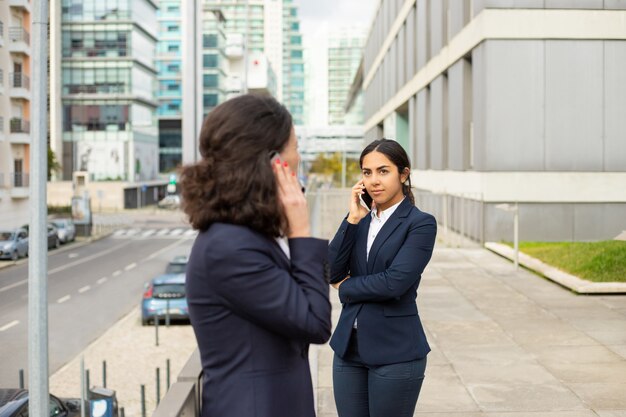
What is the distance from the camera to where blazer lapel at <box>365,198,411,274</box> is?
3.62 m

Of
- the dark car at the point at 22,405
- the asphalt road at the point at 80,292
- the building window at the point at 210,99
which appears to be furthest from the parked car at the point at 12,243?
the building window at the point at 210,99

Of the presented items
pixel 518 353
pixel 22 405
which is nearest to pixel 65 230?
pixel 22 405

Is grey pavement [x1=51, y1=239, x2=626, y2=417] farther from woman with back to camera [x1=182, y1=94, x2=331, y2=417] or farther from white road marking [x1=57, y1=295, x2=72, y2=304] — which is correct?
white road marking [x1=57, y1=295, x2=72, y2=304]

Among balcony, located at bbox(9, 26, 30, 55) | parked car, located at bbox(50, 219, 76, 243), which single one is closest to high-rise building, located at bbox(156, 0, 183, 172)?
parked car, located at bbox(50, 219, 76, 243)

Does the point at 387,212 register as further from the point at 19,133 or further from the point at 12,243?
the point at 12,243

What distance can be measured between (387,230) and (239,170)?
1.66m

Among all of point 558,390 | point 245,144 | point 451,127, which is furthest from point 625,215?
point 245,144

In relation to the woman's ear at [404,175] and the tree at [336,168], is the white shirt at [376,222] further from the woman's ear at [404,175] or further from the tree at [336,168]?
the tree at [336,168]

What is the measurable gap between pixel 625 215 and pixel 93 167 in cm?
6465

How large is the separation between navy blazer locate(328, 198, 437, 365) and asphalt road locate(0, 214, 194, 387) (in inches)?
485

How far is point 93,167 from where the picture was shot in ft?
255

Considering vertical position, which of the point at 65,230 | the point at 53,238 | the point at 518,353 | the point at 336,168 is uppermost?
the point at 336,168

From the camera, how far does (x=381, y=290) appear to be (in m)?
3.46

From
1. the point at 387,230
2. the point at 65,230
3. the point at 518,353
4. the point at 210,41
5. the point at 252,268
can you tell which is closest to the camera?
the point at 252,268
